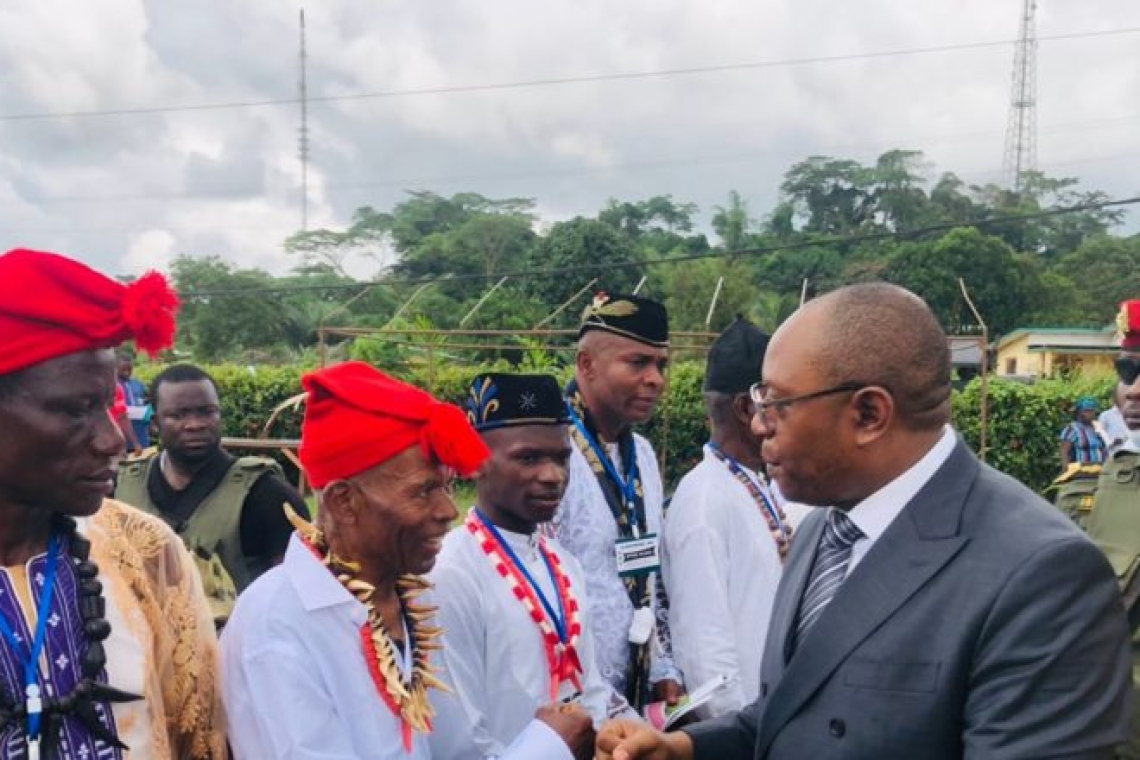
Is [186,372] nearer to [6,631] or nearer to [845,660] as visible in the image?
[6,631]

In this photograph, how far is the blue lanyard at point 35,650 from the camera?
1908mm

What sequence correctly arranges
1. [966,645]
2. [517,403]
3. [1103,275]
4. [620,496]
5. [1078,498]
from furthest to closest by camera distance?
[1103,275], [1078,498], [620,496], [517,403], [966,645]

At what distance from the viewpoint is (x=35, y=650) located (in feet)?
6.46

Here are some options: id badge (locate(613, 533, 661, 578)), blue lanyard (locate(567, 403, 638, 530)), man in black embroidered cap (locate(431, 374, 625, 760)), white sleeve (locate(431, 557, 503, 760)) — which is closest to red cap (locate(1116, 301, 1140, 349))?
blue lanyard (locate(567, 403, 638, 530))

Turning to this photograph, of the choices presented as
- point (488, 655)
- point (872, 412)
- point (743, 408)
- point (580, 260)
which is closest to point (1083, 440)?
point (743, 408)

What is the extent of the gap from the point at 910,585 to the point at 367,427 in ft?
4.13

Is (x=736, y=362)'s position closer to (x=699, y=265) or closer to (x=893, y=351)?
(x=893, y=351)

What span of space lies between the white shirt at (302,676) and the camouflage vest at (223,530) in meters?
1.91

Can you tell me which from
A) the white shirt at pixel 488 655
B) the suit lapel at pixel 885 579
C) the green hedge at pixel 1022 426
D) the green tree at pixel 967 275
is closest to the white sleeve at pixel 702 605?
the white shirt at pixel 488 655

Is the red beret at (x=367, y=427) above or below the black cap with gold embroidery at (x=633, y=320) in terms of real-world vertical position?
below

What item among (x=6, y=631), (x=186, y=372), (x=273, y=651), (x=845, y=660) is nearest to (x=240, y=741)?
(x=273, y=651)

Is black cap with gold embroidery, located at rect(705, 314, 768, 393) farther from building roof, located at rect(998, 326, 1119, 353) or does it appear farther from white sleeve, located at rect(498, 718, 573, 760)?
building roof, located at rect(998, 326, 1119, 353)

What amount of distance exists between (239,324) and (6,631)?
39.3 metres

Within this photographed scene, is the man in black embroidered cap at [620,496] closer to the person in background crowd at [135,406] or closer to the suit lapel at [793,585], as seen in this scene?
the suit lapel at [793,585]
